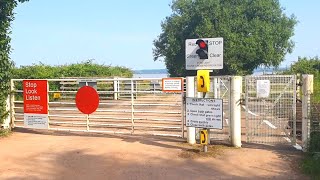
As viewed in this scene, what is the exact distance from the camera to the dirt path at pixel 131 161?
7605 mm

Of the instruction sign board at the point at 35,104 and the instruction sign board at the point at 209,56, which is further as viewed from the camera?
the instruction sign board at the point at 35,104

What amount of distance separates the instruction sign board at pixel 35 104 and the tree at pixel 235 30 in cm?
2544

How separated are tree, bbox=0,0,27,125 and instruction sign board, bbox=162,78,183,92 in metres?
4.66

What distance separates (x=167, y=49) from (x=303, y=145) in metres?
32.6

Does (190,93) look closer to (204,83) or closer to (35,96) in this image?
(204,83)

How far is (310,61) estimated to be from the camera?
1145 inches

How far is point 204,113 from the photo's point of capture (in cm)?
898

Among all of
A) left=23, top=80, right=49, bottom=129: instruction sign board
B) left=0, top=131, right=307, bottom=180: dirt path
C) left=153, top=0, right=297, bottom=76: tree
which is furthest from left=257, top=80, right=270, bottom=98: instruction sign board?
left=153, top=0, right=297, bottom=76: tree

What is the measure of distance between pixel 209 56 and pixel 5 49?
6.08 meters

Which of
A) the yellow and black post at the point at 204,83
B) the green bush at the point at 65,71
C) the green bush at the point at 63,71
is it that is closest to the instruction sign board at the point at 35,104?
the yellow and black post at the point at 204,83

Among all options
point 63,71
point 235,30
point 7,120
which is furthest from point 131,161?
point 235,30

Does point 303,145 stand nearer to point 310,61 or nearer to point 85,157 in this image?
point 85,157

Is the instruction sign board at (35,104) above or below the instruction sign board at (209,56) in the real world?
below

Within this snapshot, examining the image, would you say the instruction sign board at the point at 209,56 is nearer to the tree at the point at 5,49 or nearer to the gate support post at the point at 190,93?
the gate support post at the point at 190,93
